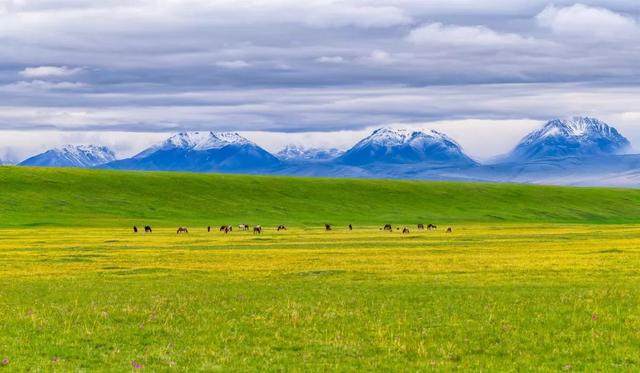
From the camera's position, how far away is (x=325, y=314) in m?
35.5

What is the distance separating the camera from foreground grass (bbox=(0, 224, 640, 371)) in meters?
27.2

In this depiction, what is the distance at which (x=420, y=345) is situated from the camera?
28625mm

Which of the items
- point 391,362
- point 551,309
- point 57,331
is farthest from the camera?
point 551,309

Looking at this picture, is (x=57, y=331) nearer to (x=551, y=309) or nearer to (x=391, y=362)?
(x=391, y=362)

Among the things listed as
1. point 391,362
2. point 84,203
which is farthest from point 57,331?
point 84,203

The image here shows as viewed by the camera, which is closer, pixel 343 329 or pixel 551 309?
pixel 343 329

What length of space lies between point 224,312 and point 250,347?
7782 millimetres

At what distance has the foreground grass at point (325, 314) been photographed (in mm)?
27234

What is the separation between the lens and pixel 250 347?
28984 millimetres

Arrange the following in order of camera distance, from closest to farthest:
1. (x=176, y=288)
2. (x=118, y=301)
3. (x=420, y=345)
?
(x=420, y=345), (x=118, y=301), (x=176, y=288)

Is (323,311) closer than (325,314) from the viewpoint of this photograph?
No

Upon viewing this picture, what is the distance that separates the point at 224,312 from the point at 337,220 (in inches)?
5922

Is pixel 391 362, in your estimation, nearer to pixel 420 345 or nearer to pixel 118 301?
pixel 420 345

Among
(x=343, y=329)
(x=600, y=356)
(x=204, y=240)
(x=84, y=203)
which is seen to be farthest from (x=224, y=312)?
(x=84, y=203)
